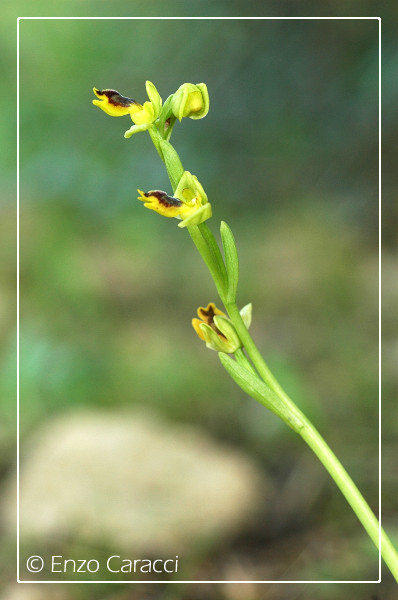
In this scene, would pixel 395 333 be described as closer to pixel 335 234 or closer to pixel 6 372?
pixel 335 234

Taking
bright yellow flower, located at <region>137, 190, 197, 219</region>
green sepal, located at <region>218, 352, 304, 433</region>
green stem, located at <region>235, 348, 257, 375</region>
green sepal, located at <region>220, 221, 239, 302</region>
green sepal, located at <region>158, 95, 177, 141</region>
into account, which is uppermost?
green sepal, located at <region>158, 95, 177, 141</region>

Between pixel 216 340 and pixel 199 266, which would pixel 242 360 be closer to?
pixel 216 340

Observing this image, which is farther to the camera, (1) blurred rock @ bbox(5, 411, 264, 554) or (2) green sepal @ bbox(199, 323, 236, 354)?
(1) blurred rock @ bbox(5, 411, 264, 554)

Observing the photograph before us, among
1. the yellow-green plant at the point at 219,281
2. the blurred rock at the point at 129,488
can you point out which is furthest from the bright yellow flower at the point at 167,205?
the blurred rock at the point at 129,488

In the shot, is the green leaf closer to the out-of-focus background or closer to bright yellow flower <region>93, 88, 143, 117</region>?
bright yellow flower <region>93, 88, 143, 117</region>

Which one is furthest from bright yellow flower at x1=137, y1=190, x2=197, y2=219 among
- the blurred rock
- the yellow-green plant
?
the blurred rock

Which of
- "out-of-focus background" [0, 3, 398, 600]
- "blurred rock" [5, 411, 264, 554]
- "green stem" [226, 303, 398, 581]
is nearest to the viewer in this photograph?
"green stem" [226, 303, 398, 581]

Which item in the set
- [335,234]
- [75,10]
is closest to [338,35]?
[335,234]
